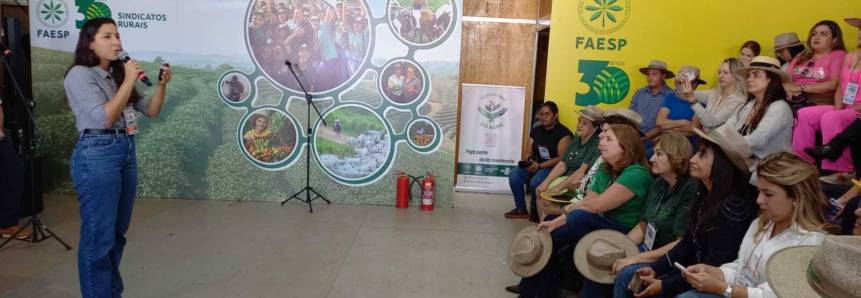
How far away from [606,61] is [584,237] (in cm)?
301

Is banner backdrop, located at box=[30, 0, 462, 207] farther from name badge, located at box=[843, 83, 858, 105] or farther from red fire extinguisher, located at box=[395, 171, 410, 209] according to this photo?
name badge, located at box=[843, 83, 858, 105]

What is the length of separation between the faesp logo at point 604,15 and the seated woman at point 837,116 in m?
1.80

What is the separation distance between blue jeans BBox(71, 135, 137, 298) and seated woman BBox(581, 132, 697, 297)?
2165mm

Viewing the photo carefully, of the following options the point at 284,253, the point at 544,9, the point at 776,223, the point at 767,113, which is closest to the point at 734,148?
the point at 776,223

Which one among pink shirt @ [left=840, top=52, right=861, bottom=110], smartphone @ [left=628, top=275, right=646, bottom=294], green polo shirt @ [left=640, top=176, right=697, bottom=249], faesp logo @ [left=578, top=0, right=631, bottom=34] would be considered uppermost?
faesp logo @ [left=578, top=0, right=631, bottom=34]

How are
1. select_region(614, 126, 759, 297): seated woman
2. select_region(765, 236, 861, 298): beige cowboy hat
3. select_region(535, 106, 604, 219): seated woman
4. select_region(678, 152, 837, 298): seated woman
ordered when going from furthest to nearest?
1. select_region(535, 106, 604, 219): seated woman
2. select_region(614, 126, 759, 297): seated woman
3. select_region(678, 152, 837, 298): seated woman
4. select_region(765, 236, 861, 298): beige cowboy hat

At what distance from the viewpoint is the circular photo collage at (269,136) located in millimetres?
5688

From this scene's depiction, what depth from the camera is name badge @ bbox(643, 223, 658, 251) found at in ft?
8.70

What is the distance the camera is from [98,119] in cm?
248

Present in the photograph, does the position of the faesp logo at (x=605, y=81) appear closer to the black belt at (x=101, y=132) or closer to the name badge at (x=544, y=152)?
the name badge at (x=544, y=152)

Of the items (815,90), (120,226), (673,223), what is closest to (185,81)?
(120,226)

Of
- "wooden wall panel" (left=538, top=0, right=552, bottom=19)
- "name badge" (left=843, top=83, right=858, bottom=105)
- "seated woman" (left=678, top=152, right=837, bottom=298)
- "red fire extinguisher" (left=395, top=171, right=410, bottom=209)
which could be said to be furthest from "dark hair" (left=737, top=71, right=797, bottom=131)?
"red fire extinguisher" (left=395, top=171, right=410, bottom=209)

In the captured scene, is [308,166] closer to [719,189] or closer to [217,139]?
[217,139]

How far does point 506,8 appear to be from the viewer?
6.61 metres
